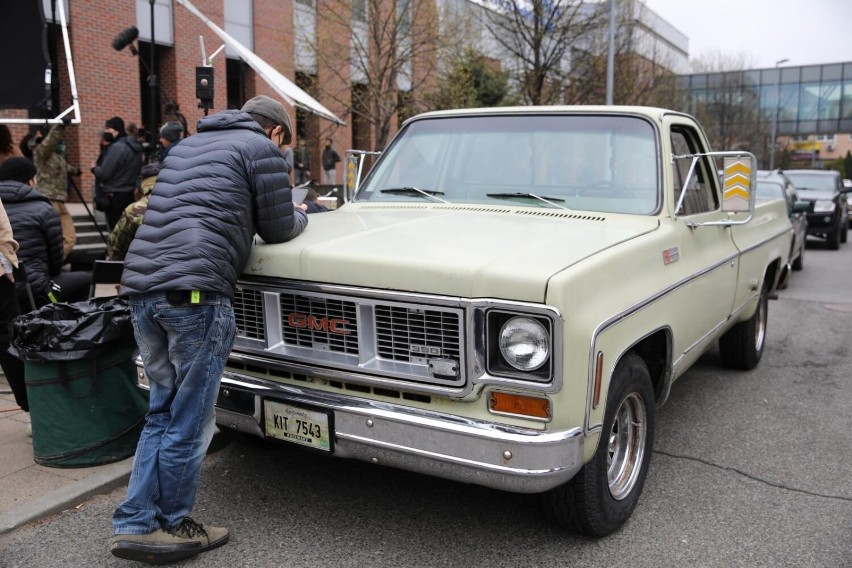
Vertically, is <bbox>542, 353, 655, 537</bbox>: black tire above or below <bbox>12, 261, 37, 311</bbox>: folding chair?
below

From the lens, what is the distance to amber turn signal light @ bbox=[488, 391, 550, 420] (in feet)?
9.24

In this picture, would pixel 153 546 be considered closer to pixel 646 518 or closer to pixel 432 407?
pixel 432 407

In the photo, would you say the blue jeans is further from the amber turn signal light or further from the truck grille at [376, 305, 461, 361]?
the amber turn signal light

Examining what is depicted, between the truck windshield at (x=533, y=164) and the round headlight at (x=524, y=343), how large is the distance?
1439mm

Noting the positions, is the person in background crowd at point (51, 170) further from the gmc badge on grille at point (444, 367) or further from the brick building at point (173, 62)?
the gmc badge on grille at point (444, 367)

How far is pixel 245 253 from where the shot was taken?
3.14 m

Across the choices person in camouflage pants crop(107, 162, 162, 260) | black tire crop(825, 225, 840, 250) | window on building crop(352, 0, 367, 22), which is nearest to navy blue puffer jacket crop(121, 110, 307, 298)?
person in camouflage pants crop(107, 162, 162, 260)

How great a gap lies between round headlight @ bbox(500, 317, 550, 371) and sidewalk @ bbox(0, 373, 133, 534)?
233 centimetres

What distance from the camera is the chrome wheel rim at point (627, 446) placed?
3.50 m

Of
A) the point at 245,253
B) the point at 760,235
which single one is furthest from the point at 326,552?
the point at 760,235

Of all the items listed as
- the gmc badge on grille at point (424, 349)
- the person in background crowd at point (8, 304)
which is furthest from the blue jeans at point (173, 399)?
the person in background crowd at point (8, 304)

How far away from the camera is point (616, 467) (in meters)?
3.57

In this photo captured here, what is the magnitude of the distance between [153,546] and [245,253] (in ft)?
4.07

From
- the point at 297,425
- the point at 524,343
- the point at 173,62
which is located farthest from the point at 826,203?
the point at 297,425
